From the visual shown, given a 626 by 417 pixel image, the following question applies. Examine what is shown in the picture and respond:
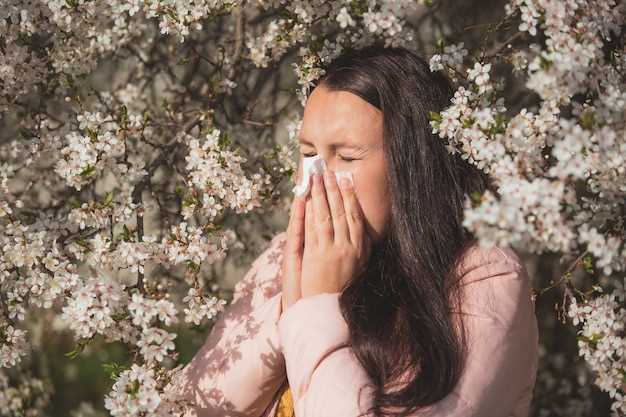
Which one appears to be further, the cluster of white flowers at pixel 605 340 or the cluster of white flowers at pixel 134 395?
the cluster of white flowers at pixel 605 340

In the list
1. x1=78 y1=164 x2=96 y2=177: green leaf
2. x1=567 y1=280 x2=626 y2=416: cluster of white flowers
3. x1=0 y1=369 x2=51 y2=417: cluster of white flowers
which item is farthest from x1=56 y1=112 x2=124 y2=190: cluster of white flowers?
x1=0 y1=369 x2=51 y2=417: cluster of white flowers

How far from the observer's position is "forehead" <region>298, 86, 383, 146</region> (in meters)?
2.02

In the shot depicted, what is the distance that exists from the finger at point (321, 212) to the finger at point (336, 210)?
0.05 ft

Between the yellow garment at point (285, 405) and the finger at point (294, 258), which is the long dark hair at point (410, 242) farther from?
the yellow garment at point (285, 405)

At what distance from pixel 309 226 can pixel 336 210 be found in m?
0.10

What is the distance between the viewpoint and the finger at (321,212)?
1984 millimetres

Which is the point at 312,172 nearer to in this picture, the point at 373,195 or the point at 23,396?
the point at 373,195

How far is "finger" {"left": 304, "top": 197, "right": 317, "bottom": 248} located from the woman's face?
0.12 m

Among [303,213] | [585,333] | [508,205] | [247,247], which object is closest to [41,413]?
[247,247]

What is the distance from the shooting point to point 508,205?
4.77 ft

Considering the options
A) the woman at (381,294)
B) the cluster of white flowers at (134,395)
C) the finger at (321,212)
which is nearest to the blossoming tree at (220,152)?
the cluster of white flowers at (134,395)

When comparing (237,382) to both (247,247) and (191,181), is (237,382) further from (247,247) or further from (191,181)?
(247,247)

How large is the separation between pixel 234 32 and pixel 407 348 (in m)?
1.82

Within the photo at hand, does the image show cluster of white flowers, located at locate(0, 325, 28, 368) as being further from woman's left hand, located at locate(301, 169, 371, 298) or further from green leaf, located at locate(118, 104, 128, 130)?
woman's left hand, located at locate(301, 169, 371, 298)
